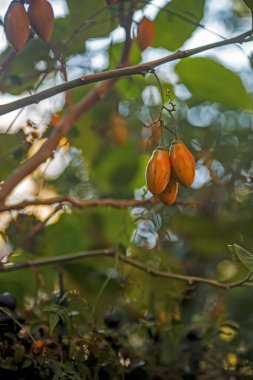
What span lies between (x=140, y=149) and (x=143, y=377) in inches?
22.6

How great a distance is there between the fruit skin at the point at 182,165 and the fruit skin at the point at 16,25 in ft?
0.47

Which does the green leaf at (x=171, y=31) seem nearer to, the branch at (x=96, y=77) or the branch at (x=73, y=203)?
the branch at (x=73, y=203)

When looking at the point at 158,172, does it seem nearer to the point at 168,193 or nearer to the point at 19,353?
the point at 168,193

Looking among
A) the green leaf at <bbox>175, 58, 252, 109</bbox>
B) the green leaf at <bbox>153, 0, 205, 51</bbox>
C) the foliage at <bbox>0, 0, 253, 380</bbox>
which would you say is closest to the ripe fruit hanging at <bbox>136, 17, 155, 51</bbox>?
the foliage at <bbox>0, 0, 253, 380</bbox>

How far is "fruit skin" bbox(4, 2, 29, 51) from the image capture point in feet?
1.69

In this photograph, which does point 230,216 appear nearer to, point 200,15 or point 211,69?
point 211,69

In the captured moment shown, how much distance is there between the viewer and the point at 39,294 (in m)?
0.80

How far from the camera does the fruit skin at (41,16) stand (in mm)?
527

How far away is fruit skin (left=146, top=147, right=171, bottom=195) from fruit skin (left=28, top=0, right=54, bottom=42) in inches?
5.2

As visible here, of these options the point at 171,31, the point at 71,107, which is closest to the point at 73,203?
the point at 71,107

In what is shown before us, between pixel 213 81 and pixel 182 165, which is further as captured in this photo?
pixel 213 81

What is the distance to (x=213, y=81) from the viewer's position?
36.0 inches

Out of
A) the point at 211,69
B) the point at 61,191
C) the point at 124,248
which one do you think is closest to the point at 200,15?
the point at 211,69

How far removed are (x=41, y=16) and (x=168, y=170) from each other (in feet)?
0.51
